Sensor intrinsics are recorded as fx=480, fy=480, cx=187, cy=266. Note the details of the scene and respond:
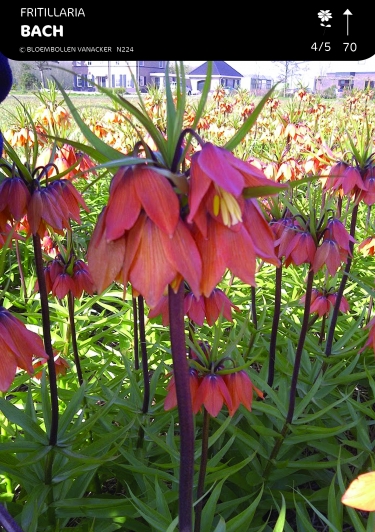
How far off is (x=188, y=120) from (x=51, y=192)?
4.05 meters

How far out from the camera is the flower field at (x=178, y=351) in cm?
51

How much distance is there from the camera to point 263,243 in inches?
21.9

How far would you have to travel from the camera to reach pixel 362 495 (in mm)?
420

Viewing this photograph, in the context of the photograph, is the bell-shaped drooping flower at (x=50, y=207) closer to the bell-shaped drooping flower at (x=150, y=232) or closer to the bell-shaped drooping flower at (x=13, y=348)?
the bell-shaped drooping flower at (x=13, y=348)

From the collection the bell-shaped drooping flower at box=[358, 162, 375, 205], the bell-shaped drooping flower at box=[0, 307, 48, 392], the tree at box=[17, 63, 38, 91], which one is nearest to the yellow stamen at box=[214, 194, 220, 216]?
the bell-shaped drooping flower at box=[0, 307, 48, 392]

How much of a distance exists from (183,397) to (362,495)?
10.3 inches

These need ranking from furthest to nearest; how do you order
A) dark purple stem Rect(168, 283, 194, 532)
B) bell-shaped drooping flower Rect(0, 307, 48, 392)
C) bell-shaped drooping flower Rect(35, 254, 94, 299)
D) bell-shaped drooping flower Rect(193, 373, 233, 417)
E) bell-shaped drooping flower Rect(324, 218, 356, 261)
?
1. bell-shaped drooping flower Rect(35, 254, 94, 299)
2. bell-shaped drooping flower Rect(324, 218, 356, 261)
3. bell-shaped drooping flower Rect(193, 373, 233, 417)
4. bell-shaped drooping flower Rect(0, 307, 48, 392)
5. dark purple stem Rect(168, 283, 194, 532)

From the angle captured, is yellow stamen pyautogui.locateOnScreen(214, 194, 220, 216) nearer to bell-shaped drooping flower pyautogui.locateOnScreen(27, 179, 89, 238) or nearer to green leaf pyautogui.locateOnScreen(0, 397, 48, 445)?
bell-shaped drooping flower pyautogui.locateOnScreen(27, 179, 89, 238)

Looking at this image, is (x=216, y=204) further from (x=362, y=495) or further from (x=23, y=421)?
(x=23, y=421)

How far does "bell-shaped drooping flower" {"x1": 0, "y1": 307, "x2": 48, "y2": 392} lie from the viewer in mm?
754

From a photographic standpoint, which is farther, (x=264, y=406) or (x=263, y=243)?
(x=264, y=406)

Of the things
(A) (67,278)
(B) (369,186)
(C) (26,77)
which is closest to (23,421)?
(A) (67,278)
